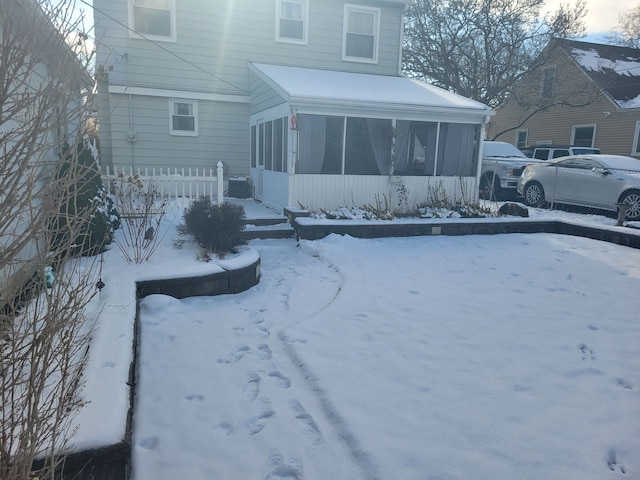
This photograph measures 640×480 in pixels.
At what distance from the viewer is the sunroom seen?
9.54m

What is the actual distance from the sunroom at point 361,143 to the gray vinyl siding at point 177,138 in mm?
1576

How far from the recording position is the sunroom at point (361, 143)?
31.3 ft

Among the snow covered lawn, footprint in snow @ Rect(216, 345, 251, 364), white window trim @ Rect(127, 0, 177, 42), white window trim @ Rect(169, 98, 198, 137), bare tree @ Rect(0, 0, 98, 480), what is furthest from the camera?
white window trim @ Rect(169, 98, 198, 137)

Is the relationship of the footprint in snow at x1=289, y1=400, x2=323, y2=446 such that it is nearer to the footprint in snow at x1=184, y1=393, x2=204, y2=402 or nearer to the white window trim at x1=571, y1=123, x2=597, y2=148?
the footprint in snow at x1=184, y1=393, x2=204, y2=402

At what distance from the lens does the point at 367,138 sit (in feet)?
33.1

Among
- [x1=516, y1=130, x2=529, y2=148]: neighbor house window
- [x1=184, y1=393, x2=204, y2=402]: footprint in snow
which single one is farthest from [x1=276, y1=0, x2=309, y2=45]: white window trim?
[x1=516, y1=130, x2=529, y2=148]: neighbor house window

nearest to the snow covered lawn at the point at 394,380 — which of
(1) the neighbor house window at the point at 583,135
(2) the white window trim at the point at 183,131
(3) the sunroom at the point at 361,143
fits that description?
(3) the sunroom at the point at 361,143

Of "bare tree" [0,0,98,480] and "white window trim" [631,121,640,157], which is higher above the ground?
"white window trim" [631,121,640,157]

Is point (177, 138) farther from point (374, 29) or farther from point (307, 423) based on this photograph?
point (307, 423)

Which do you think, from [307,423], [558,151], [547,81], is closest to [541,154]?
[558,151]

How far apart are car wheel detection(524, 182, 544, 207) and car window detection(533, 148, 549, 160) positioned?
6055mm

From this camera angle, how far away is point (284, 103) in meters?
9.67

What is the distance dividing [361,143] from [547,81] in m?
18.1

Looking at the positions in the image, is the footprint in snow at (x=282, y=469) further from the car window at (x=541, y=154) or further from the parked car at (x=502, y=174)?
the car window at (x=541, y=154)
